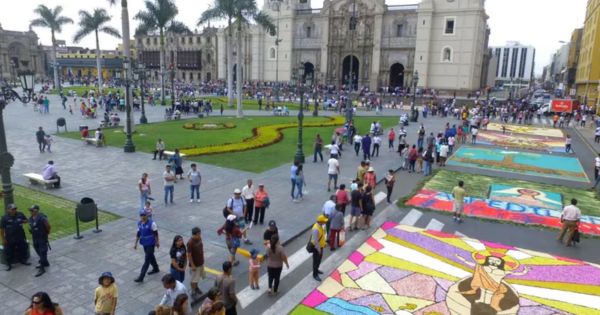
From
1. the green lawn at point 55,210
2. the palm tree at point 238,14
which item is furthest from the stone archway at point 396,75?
the green lawn at point 55,210

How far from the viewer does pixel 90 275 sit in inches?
348

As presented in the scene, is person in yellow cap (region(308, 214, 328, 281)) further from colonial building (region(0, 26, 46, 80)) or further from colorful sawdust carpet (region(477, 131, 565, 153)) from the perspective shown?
colonial building (region(0, 26, 46, 80))

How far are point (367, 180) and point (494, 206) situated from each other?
16.4ft

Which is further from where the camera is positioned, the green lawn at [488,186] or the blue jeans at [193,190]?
the green lawn at [488,186]

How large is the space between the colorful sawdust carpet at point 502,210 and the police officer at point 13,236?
11.4 metres

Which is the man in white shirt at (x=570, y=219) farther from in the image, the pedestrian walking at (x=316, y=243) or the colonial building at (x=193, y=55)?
the colonial building at (x=193, y=55)

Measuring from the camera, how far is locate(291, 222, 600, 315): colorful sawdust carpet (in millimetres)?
8234

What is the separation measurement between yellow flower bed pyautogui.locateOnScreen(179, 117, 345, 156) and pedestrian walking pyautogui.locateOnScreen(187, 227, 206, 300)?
13.1m

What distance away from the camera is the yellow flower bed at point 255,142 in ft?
70.4

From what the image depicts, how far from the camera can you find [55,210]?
12.7 m

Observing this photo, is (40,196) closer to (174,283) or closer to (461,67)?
(174,283)

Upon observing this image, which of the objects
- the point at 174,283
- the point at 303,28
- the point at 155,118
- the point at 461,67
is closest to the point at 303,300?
the point at 174,283

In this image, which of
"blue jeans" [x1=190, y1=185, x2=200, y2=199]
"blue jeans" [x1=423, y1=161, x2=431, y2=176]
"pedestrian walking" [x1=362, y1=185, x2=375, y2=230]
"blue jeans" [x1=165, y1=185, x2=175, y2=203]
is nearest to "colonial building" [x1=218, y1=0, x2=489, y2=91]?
"blue jeans" [x1=423, y1=161, x2=431, y2=176]

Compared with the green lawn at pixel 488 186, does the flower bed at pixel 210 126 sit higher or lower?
higher
